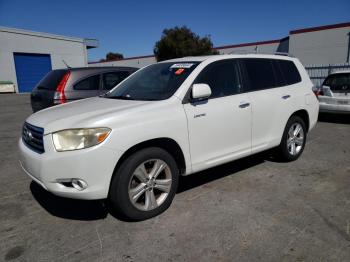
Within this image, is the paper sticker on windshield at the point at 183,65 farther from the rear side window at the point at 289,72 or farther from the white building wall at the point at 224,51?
the white building wall at the point at 224,51

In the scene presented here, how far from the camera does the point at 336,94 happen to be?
8516 mm

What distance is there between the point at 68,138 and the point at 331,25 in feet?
91.1

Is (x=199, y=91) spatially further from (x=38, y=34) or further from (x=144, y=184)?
(x=38, y=34)

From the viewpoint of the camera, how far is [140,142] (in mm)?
3064

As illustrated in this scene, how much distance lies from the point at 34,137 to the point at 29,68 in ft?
88.6

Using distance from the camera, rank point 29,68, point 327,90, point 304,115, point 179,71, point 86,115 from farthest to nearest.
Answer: point 29,68 → point 327,90 → point 304,115 → point 179,71 → point 86,115

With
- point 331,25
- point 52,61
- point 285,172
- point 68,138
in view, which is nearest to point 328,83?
point 285,172

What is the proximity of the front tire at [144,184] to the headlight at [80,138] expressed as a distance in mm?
374

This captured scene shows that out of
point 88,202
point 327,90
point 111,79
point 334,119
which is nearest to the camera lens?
point 88,202

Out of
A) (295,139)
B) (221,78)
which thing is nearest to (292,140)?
(295,139)

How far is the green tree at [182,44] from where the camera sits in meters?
35.2

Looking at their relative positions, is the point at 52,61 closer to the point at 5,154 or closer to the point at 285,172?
the point at 5,154

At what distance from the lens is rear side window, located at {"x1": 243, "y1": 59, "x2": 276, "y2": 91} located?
432 centimetres

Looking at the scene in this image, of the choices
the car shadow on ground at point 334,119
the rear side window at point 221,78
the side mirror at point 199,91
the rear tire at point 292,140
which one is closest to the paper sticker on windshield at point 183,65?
the rear side window at point 221,78
